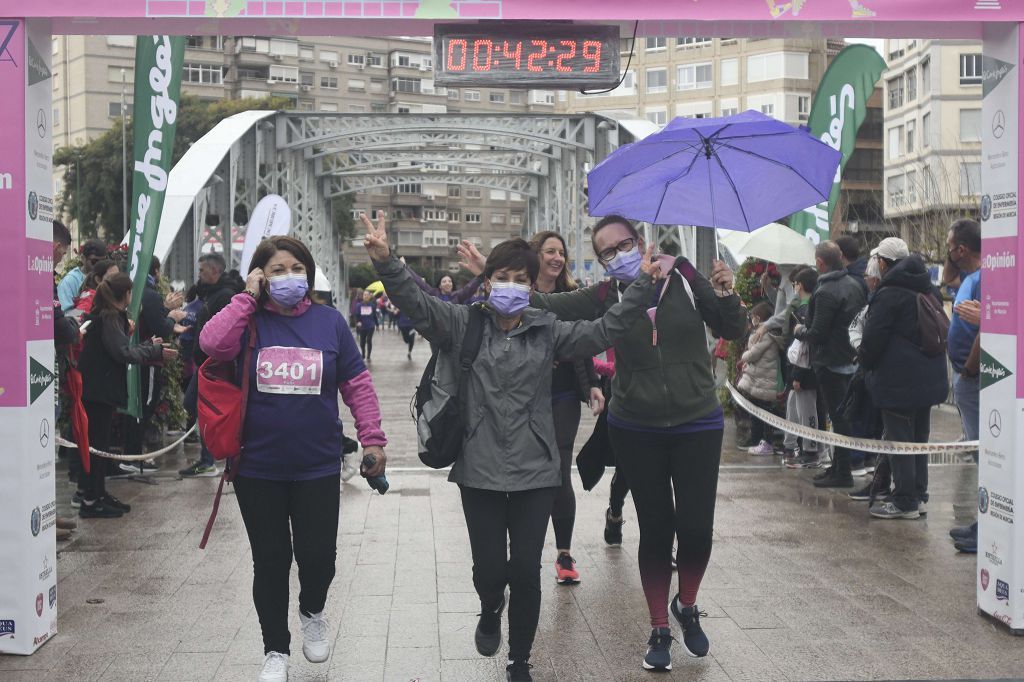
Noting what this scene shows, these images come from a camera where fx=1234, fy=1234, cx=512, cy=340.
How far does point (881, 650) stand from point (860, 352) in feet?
12.5

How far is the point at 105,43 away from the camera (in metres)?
80.9

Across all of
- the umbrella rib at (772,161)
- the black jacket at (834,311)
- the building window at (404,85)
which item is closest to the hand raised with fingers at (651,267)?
the umbrella rib at (772,161)

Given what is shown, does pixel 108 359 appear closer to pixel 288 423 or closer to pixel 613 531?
pixel 613 531

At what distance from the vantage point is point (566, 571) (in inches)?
273

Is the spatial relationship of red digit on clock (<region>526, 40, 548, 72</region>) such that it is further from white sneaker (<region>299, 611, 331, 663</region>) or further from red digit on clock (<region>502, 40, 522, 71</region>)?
white sneaker (<region>299, 611, 331, 663</region>)

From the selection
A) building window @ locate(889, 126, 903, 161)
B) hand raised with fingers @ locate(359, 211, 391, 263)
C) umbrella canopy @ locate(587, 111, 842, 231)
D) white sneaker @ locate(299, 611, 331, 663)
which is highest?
building window @ locate(889, 126, 903, 161)

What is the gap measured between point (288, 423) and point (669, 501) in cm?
182

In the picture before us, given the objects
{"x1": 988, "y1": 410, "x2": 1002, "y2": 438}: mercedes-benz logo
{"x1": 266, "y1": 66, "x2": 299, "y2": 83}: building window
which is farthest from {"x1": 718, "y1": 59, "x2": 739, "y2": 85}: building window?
{"x1": 988, "y1": 410, "x2": 1002, "y2": 438}: mercedes-benz logo

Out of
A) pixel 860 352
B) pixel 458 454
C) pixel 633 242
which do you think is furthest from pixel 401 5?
pixel 860 352

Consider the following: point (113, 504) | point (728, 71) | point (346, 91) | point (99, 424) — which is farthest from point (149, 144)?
point (346, 91)

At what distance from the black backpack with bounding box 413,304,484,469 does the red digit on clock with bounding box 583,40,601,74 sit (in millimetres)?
1640

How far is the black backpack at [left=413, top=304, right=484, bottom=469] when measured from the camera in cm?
504

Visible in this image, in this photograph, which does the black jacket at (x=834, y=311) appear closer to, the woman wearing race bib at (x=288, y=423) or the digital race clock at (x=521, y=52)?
the digital race clock at (x=521, y=52)

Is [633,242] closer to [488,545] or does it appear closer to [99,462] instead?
[488,545]
